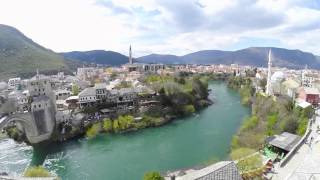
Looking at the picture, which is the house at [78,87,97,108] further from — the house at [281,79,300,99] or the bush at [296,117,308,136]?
the house at [281,79,300,99]

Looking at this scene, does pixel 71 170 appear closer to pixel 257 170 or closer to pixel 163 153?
pixel 163 153

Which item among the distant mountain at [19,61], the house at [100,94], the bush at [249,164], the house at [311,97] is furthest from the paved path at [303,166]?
the distant mountain at [19,61]

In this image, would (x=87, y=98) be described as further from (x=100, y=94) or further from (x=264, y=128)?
(x=264, y=128)

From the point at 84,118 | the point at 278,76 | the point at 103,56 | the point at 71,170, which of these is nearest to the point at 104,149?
the point at 71,170

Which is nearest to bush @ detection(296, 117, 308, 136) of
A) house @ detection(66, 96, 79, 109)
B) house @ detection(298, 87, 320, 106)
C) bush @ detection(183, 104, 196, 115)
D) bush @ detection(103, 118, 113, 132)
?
house @ detection(298, 87, 320, 106)

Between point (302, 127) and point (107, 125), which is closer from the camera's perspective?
point (302, 127)

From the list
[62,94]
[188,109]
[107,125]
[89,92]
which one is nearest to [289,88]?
[188,109]

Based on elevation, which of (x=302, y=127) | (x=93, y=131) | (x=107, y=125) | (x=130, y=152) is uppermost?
(x=302, y=127)
